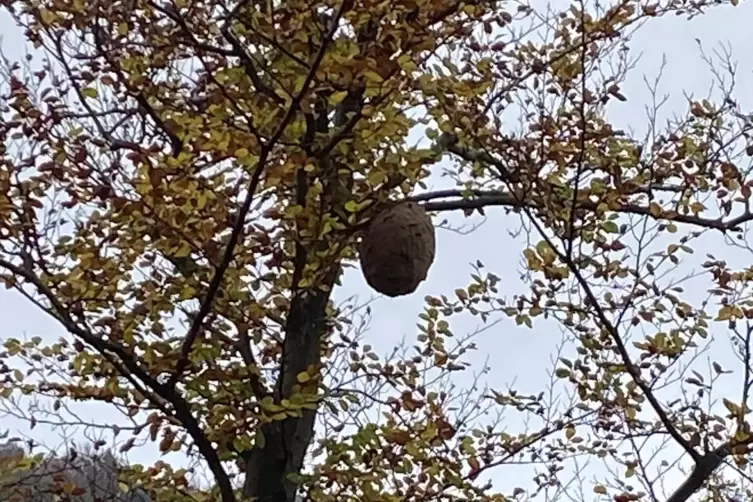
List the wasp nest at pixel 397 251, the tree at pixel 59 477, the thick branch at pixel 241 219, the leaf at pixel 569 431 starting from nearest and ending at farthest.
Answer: the thick branch at pixel 241 219
the wasp nest at pixel 397 251
the tree at pixel 59 477
the leaf at pixel 569 431

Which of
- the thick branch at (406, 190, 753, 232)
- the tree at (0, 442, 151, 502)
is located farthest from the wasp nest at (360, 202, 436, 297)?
the tree at (0, 442, 151, 502)

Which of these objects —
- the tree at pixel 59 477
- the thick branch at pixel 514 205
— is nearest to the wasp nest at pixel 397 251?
the thick branch at pixel 514 205

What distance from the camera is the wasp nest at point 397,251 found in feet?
8.35

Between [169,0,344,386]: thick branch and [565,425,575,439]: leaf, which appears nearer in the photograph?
[169,0,344,386]: thick branch

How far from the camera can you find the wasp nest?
2545 millimetres

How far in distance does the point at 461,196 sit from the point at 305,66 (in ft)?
4.26

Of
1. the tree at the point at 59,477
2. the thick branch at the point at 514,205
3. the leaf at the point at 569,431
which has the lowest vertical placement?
the tree at the point at 59,477

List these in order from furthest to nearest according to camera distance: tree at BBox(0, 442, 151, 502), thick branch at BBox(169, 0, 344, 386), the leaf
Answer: the leaf → tree at BBox(0, 442, 151, 502) → thick branch at BBox(169, 0, 344, 386)

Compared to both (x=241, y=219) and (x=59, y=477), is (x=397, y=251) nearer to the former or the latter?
(x=241, y=219)

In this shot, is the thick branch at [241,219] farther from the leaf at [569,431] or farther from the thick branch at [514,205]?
the leaf at [569,431]

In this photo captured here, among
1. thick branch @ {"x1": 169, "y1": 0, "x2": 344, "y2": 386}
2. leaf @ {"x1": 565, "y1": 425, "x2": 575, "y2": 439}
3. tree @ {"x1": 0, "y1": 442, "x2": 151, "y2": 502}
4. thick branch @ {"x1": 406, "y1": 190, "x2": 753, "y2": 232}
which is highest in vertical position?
thick branch @ {"x1": 406, "y1": 190, "x2": 753, "y2": 232}

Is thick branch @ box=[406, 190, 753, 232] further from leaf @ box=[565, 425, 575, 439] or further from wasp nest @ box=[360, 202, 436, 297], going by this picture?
leaf @ box=[565, 425, 575, 439]

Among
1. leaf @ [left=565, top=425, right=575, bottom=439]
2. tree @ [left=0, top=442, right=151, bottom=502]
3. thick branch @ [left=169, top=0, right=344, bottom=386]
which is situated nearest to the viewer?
thick branch @ [left=169, top=0, right=344, bottom=386]

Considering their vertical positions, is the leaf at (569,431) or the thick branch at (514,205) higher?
the thick branch at (514,205)
